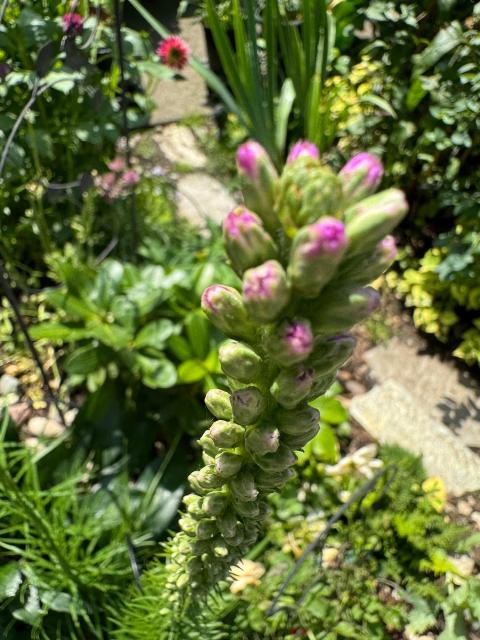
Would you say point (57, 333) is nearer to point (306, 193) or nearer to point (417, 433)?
point (306, 193)

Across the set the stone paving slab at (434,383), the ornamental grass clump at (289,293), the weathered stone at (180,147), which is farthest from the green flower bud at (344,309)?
the weathered stone at (180,147)

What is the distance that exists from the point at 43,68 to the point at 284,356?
136cm

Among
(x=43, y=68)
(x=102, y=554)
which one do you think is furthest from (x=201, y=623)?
(x=43, y=68)

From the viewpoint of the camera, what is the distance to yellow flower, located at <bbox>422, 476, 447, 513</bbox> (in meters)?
1.98

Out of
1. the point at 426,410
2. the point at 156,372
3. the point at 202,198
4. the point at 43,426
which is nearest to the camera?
the point at 156,372

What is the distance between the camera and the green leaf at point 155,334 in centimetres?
178

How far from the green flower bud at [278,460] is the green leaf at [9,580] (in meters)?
0.94

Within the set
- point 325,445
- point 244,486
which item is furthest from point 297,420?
point 325,445

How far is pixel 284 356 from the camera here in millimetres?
673

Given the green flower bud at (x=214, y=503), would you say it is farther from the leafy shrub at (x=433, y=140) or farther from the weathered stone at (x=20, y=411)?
the leafy shrub at (x=433, y=140)

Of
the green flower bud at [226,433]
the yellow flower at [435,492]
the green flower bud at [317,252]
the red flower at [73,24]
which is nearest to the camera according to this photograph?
the green flower bud at [317,252]

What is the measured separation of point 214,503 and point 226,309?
35 cm

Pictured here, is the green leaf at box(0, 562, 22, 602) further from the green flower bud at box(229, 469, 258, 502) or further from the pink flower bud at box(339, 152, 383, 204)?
the pink flower bud at box(339, 152, 383, 204)

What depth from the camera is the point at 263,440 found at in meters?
0.76
